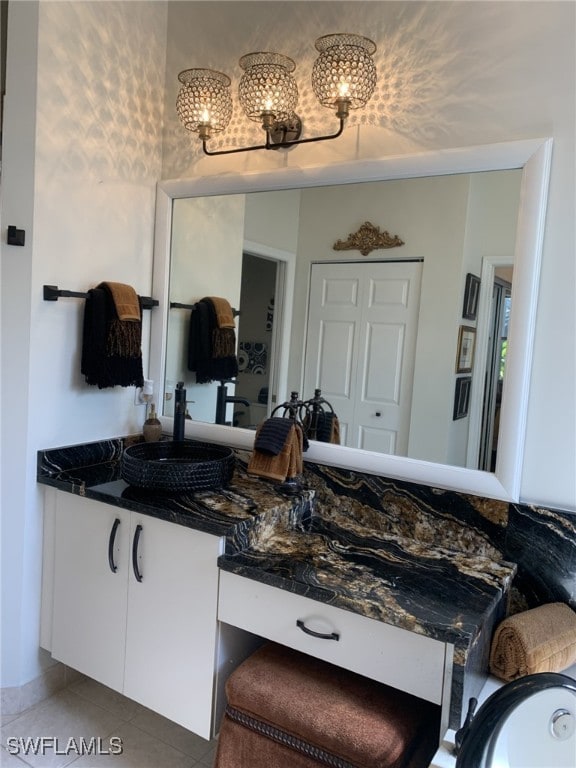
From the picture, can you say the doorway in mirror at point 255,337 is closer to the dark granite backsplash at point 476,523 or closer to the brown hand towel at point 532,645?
the dark granite backsplash at point 476,523

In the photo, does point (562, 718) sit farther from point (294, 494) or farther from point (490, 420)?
point (294, 494)

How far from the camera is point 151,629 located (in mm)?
1705

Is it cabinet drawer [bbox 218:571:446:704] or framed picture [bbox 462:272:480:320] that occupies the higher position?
framed picture [bbox 462:272:480:320]

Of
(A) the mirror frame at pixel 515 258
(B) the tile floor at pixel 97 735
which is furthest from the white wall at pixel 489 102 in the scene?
(B) the tile floor at pixel 97 735


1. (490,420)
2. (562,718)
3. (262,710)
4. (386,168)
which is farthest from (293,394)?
(562,718)

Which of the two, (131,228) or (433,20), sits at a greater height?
(433,20)

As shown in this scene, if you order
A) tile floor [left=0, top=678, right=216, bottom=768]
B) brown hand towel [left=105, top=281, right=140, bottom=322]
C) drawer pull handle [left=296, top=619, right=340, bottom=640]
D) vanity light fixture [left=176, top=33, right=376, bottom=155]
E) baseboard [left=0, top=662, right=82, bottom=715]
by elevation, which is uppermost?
vanity light fixture [left=176, top=33, right=376, bottom=155]

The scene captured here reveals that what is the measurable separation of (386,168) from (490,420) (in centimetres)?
85

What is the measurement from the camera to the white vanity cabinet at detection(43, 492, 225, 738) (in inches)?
62.7

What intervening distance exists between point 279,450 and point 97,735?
118cm

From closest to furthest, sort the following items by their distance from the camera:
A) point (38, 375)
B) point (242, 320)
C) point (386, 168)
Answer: point (386, 168) → point (38, 375) → point (242, 320)

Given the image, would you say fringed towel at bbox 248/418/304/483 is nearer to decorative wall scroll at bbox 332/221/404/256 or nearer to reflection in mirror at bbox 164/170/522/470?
reflection in mirror at bbox 164/170/522/470

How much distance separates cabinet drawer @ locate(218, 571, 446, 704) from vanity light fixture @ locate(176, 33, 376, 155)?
1.43m

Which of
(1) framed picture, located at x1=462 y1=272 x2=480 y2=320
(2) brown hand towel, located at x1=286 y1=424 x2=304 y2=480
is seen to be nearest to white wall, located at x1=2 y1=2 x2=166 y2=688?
(2) brown hand towel, located at x1=286 y1=424 x2=304 y2=480
